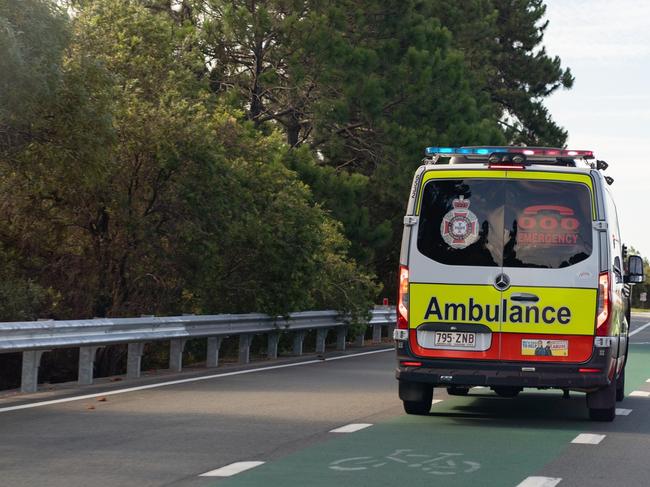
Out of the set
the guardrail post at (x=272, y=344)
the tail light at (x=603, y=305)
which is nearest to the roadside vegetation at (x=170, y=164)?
the guardrail post at (x=272, y=344)

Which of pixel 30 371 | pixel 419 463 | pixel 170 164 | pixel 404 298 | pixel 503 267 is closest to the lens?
pixel 419 463

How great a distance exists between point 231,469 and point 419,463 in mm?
1463

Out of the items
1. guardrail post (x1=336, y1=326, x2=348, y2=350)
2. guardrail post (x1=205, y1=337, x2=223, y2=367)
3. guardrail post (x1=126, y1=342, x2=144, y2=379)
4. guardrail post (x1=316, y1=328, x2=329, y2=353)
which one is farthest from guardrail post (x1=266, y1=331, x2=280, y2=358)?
guardrail post (x1=126, y1=342, x2=144, y2=379)

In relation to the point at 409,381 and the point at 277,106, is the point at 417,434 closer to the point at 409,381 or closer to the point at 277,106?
the point at 409,381

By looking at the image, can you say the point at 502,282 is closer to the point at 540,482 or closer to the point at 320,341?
the point at 540,482

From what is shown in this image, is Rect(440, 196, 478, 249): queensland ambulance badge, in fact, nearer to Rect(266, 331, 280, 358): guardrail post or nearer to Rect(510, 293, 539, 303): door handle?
Rect(510, 293, 539, 303): door handle

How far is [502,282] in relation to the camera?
13328 mm

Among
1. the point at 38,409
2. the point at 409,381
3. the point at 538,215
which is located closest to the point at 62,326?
the point at 38,409

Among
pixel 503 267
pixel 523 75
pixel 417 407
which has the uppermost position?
pixel 523 75

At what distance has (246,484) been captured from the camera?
30.0 ft

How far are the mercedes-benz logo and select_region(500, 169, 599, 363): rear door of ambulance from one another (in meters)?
0.03

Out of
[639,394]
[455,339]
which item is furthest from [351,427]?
[639,394]

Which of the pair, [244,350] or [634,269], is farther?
[244,350]

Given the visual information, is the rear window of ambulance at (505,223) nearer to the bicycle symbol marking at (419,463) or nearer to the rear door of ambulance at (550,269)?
the rear door of ambulance at (550,269)
